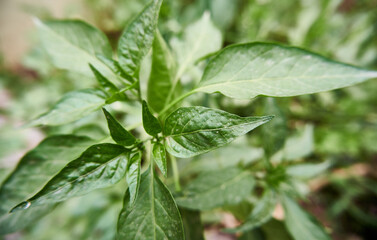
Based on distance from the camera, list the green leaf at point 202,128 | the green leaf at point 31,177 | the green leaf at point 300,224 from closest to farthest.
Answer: the green leaf at point 202,128 < the green leaf at point 31,177 < the green leaf at point 300,224

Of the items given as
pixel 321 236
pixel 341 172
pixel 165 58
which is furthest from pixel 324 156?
pixel 165 58

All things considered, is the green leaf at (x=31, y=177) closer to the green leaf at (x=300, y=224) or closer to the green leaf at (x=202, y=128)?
the green leaf at (x=202, y=128)

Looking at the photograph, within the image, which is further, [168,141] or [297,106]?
[297,106]

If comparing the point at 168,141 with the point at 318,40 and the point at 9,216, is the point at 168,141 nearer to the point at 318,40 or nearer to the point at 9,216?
the point at 9,216

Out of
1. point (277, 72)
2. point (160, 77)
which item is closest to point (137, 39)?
point (160, 77)

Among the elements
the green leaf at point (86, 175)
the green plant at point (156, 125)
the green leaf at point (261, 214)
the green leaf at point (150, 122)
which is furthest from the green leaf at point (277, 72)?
the green leaf at point (261, 214)

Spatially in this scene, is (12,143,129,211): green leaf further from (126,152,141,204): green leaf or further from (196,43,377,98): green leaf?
(196,43,377,98): green leaf
